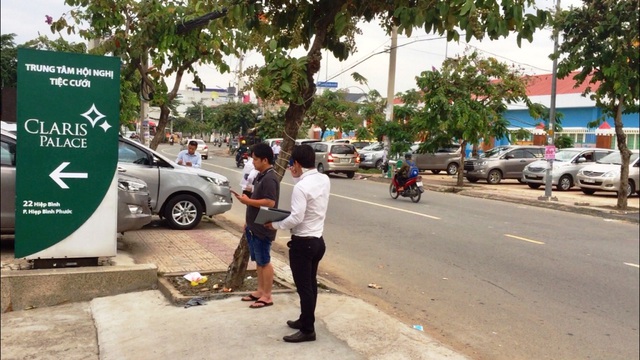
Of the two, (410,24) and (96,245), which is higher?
(410,24)

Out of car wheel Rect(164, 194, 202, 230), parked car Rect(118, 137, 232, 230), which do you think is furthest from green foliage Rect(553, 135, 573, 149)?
car wheel Rect(164, 194, 202, 230)

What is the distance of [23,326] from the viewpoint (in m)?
5.55

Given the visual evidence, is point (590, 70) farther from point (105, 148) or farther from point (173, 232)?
point (105, 148)

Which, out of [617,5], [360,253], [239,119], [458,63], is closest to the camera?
[360,253]

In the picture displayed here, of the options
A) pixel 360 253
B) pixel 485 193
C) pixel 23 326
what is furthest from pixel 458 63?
pixel 23 326

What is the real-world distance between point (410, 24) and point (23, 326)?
14.4 feet

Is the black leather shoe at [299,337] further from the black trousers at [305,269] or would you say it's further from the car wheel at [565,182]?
the car wheel at [565,182]

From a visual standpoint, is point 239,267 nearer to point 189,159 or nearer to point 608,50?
point 189,159

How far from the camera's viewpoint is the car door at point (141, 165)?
10.6 m

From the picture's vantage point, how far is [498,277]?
8.27m

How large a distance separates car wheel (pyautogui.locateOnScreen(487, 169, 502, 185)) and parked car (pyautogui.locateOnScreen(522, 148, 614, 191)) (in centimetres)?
161

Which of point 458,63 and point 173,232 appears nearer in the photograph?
point 173,232

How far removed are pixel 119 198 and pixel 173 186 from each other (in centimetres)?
246

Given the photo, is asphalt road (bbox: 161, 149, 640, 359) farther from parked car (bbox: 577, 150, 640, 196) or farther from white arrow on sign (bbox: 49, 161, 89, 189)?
parked car (bbox: 577, 150, 640, 196)
